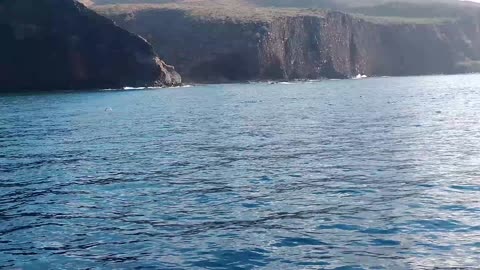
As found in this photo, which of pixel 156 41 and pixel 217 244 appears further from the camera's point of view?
pixel 156 41

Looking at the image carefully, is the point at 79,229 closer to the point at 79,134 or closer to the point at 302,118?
the point at 79,134

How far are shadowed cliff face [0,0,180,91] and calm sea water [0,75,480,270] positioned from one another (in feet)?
248

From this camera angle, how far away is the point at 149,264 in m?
16.6

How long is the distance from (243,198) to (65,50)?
102 metres

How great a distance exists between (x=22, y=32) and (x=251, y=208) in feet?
345

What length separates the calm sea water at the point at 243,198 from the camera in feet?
56.6

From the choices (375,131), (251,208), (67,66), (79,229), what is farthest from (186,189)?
(67,66)

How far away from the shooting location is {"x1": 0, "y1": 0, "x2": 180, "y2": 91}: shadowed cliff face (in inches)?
4643

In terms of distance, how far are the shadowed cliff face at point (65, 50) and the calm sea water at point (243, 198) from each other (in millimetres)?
75510

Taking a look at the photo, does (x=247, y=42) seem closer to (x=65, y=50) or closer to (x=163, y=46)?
(x=163, y=46)

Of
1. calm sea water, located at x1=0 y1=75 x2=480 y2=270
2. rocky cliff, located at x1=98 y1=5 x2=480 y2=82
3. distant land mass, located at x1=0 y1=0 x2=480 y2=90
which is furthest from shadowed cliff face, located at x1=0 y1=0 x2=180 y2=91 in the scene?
calm sea water, located at x1=0 y1=75 x2=480 y2=270

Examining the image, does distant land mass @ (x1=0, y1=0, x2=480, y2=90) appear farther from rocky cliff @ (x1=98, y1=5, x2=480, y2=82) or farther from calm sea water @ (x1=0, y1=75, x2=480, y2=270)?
calm sea water @ (x1=0, y1=75, x2=480, y2=270)

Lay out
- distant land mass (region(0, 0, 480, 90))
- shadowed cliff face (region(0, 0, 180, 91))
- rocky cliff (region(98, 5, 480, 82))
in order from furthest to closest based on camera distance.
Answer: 1. rocky cliff (region(98, 5, 480, 82))
2. distant land mass (region(0, 0, 480, 90))
3. shadowed cliff face (region(0, 0, 180, 91))

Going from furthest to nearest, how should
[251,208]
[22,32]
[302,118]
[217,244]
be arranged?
1. [22,32]
2. [302,118]
3. [251,208]
4. [217,244]
